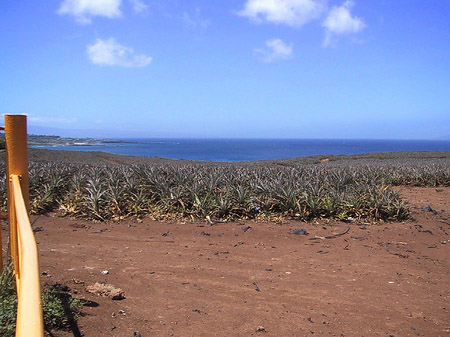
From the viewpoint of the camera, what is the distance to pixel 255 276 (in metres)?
4.41

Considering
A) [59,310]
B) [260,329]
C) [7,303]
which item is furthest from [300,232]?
[7,303]

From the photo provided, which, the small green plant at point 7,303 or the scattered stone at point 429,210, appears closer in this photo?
the small green plant at point 7,303

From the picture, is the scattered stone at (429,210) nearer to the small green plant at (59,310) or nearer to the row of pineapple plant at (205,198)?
the row of pineapple plant at (205,198)

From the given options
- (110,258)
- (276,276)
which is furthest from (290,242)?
(110,258)

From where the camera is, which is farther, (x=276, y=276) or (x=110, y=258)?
(x=110, y=258)

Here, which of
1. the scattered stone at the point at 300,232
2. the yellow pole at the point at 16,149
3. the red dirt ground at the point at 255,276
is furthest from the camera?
the scattered stone at the point at 300,232

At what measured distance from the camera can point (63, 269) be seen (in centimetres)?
420

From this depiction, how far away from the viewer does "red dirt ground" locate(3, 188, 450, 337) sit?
3275 mm

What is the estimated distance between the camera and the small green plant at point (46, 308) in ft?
8.11

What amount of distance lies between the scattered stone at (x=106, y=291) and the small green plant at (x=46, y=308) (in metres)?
0.37

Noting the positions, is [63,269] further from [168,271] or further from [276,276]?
[276,276]

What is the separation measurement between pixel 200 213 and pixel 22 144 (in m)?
4.47

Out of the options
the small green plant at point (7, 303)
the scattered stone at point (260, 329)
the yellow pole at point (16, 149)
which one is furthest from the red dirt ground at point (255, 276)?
the yellow pole at point (16, 149)

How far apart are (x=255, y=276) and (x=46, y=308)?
2.27 m
